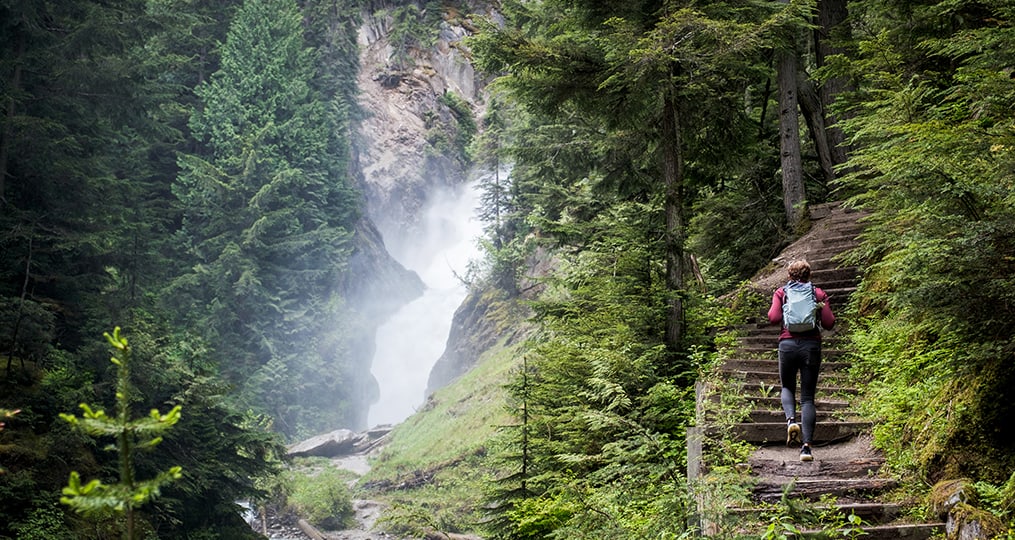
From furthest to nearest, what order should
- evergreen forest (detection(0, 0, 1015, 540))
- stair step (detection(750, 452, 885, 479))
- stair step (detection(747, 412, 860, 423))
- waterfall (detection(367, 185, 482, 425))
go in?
waterfall (detection(367, 185, 482, 425)), stair step (detection(747, 412, 860, 423)), stair step (detection(750, 452, 885, 479)), evergreen forest (detection(0, 0, 1015, 540))

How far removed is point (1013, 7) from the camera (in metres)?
4.98

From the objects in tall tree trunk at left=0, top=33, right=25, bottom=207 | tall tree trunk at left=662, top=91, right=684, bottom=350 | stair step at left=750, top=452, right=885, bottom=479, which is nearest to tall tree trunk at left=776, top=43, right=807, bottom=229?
tall tree trunk at left=662, top=91, right=684, bottom=350

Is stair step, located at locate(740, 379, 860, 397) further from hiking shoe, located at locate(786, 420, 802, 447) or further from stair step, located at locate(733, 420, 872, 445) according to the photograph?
hiking shoe, located at locate(786, 420, 802, 447)

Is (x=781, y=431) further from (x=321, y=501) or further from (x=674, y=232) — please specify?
(x=321, y=501)

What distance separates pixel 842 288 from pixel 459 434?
1610 centimetres

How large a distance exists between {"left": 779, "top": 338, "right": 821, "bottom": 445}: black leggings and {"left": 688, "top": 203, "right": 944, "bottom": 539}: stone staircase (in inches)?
14.2

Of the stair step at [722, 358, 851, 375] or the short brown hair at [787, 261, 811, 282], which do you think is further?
the stair step at [722, 358, 851, 375]

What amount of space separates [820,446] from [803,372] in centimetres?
109

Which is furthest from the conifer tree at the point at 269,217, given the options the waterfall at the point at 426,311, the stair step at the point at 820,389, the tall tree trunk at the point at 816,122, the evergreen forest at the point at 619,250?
the stair step at the point at 820,389

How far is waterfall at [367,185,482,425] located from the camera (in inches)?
1500

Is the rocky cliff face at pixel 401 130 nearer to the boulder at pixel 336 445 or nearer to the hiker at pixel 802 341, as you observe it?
the boulder at pixel 336 445

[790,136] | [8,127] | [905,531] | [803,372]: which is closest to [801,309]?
[803,372]

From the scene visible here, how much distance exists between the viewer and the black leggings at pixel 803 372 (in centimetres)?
521

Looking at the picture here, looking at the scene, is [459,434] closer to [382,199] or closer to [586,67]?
[586,67]
